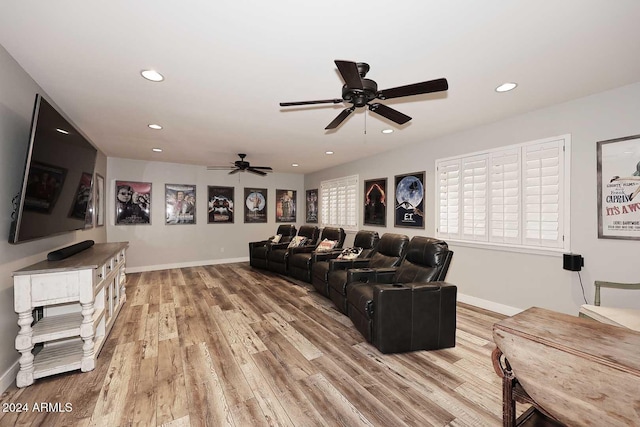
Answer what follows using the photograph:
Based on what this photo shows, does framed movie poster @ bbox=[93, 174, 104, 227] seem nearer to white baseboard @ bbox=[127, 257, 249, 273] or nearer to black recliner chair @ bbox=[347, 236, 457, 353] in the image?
white baseboard @ bbox=[127, 257, 249, 273]

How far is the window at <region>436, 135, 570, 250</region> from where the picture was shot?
125 inches

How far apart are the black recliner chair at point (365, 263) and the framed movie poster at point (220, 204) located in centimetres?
425

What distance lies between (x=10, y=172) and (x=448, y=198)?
16.9 ft

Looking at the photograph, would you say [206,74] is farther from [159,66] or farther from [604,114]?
[604,114]

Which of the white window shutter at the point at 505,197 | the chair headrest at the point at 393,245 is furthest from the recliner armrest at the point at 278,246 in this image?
the white window shutter at the point at 505,197

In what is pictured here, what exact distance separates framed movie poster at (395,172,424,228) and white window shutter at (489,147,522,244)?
116 cm

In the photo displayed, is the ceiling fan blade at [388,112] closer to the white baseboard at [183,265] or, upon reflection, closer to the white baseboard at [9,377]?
the white baseboard at [9,377]

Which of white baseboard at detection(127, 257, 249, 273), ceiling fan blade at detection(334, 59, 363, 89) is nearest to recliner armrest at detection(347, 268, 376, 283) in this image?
ceiling fan blade at detection(334, 59, 363, 89)

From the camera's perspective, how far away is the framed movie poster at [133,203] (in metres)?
5.93

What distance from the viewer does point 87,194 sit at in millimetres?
3326

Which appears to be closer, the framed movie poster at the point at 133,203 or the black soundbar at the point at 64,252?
the black soundbar at the point at 64,252

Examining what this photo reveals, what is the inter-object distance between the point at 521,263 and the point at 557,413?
2948 millimetres

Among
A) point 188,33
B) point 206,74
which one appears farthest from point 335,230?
point 188,33

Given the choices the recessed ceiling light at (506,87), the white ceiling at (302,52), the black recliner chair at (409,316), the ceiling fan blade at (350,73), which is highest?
the recessed ceiling light at (506,87)
